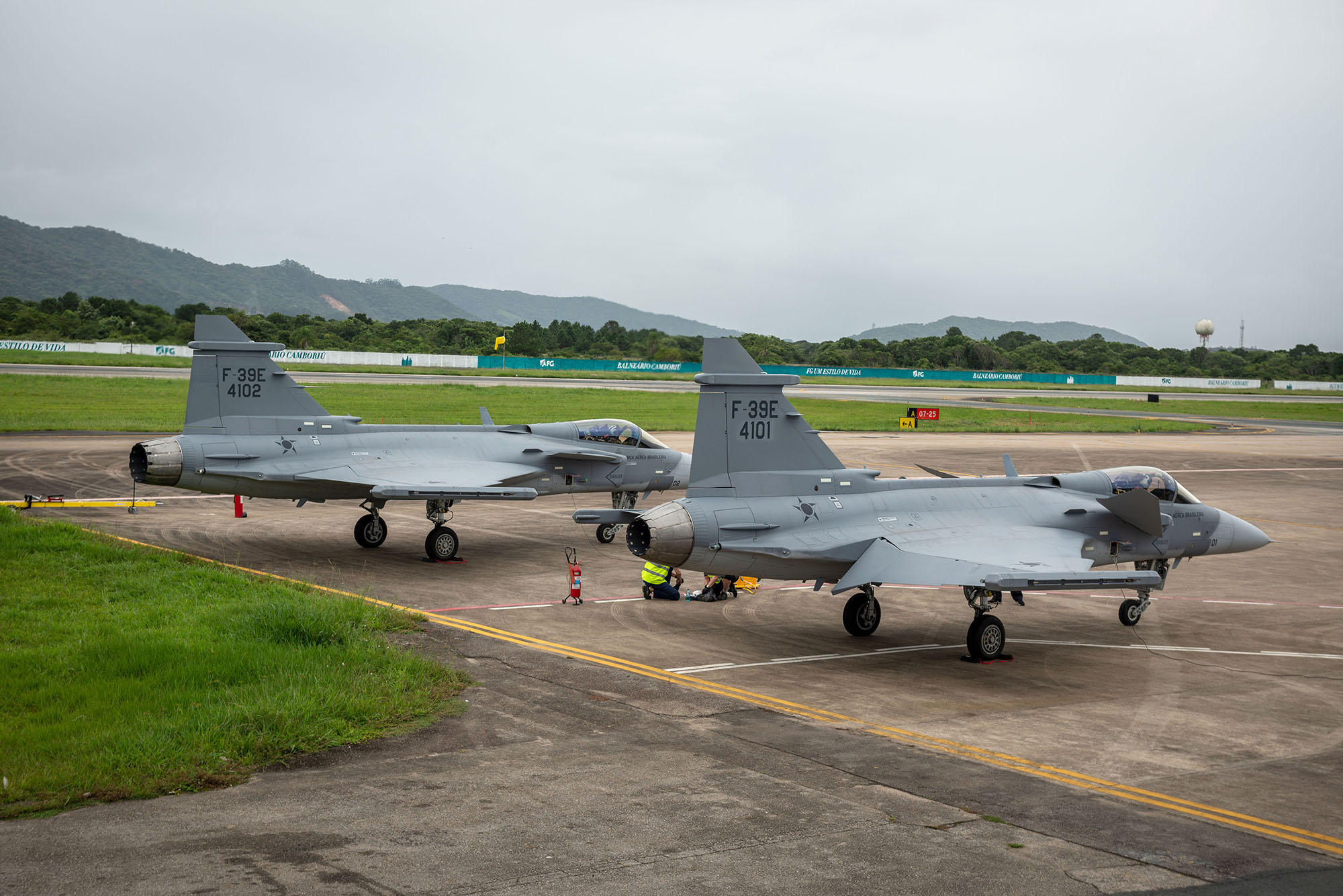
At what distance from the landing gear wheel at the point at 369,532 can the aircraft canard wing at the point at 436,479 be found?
4.99 feet

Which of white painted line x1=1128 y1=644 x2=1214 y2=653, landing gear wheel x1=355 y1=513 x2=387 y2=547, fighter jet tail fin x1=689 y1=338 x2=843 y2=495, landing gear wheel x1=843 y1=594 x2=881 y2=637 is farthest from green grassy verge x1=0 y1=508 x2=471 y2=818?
white painted line x1=1128 y1=644 x2=1214 y2=653

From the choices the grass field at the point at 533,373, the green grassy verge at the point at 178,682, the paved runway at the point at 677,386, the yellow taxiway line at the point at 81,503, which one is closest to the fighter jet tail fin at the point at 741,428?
the green grassy verge at the point at 178,682

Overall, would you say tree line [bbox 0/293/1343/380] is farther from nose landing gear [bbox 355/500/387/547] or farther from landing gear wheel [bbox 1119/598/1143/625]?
landing gear wheel [bbox 1119/598/1143/625]

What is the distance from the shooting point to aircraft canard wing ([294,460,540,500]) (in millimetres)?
20781

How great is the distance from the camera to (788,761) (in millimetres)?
10406

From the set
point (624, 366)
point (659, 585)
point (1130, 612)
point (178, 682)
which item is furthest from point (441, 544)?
point (624, 366)

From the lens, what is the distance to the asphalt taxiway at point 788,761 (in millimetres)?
7855

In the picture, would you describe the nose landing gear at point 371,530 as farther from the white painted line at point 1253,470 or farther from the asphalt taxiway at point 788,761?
the white painted line at point 1253,470

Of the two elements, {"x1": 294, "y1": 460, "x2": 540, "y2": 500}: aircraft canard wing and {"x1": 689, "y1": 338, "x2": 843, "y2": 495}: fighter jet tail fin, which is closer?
{"x1": 689, "y1": 338, "x2": 843, "y2": 495}: fighter jet tail fin

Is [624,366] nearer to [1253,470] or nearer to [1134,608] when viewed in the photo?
[1253,470]

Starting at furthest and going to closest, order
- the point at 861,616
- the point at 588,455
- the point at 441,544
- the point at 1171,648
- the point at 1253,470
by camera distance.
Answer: the point at 1253,470 → the point at 588,455 → the point at 441,544 → the point at 861,616 → the point at 1171,648

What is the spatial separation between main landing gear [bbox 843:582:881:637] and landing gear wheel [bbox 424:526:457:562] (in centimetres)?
904

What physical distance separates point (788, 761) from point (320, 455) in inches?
596

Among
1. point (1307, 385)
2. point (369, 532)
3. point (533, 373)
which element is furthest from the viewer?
point (1307, 385)
